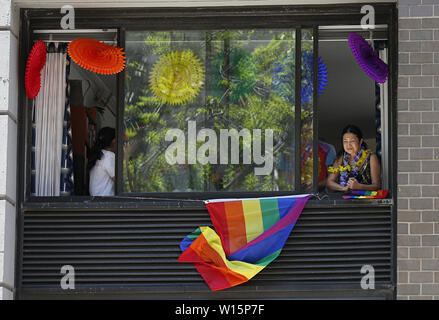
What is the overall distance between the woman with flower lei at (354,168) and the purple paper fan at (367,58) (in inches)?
29.9

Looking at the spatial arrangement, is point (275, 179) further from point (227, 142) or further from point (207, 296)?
point (207, 296)

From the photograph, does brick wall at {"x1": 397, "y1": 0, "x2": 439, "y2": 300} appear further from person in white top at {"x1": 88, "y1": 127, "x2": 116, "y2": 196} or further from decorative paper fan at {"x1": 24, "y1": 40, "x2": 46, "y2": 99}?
decorative paper fan at {"x1": 24, "y1": 40, "x2": 46, "y2": 99}

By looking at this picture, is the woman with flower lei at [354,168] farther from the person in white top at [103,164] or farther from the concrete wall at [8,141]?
the concrete wall at [8,141]

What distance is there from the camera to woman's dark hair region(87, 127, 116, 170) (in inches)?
386

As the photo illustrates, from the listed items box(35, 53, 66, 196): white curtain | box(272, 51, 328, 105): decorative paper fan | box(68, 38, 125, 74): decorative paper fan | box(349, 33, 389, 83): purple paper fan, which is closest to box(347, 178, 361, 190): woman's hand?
box(272, 51, 328, 105): decorative paper fan

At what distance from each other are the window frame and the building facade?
0.33 ft

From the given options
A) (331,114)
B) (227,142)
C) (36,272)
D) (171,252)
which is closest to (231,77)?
(227,142)

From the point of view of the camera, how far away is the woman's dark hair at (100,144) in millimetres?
9805

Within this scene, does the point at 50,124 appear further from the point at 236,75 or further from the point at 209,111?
the point at 236,75

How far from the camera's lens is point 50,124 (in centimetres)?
958

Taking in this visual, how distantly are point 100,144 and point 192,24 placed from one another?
172 cm

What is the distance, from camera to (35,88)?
9.38 metres

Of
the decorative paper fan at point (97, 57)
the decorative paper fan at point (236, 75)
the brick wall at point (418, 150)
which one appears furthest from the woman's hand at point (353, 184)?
the decorative paper fan at point (97, 57)

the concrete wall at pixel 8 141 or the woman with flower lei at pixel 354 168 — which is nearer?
the concrete wall at pixel 8 141
